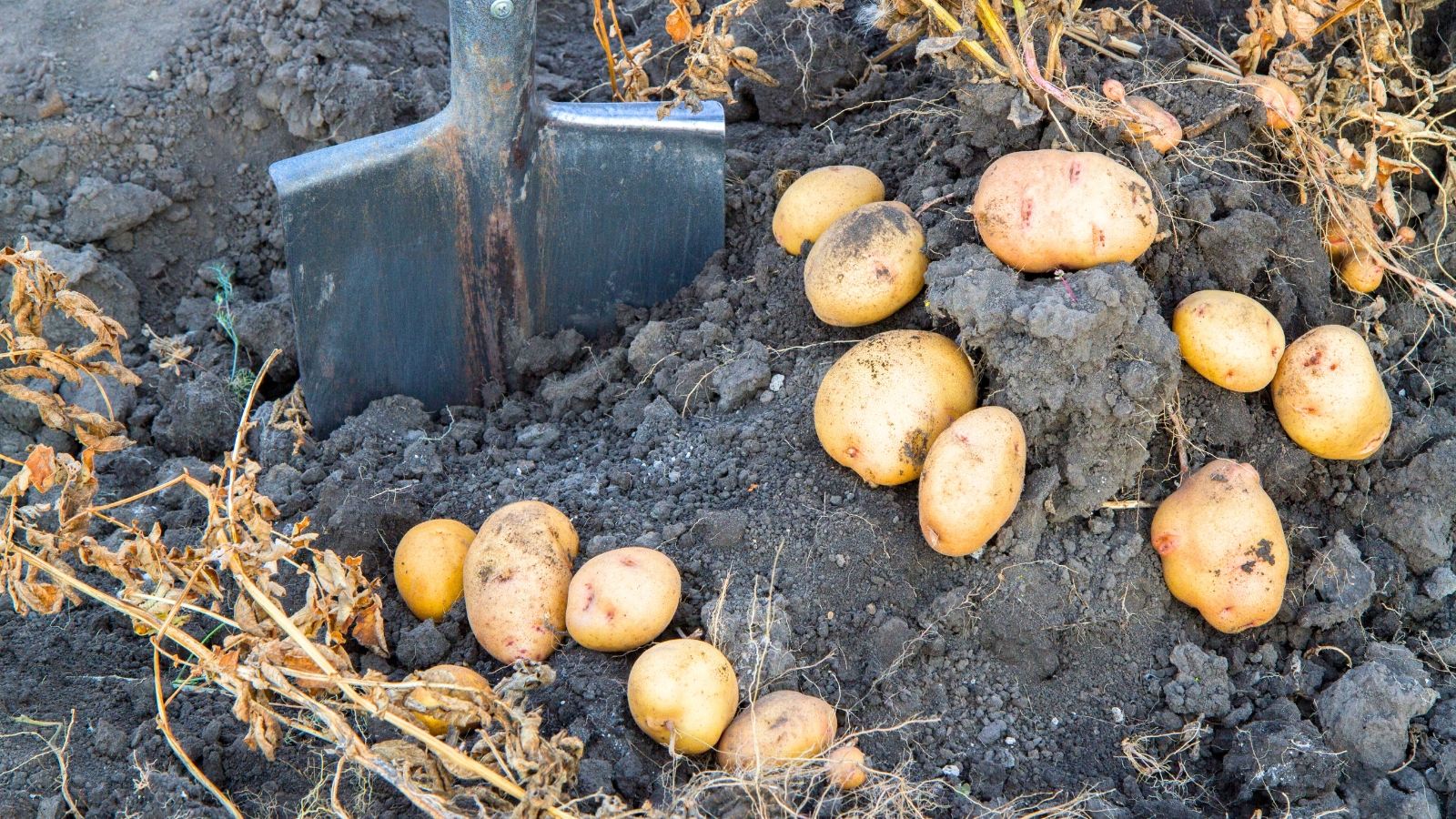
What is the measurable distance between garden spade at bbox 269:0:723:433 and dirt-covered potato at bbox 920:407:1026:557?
1.10 meters

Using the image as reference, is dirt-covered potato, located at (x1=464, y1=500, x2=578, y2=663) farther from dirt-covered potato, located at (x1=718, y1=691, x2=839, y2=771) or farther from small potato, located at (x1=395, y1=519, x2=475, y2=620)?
dirt-covered potato, located at (x1=718, y1=691, x2=839, y2=771)

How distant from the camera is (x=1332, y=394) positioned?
2.07 meters

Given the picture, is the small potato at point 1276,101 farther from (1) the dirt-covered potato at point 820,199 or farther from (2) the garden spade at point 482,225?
(2) the garden spade at point 482,225

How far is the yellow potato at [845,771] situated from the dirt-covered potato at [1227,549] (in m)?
0.74

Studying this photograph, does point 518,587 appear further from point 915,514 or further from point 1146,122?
point 1146,122

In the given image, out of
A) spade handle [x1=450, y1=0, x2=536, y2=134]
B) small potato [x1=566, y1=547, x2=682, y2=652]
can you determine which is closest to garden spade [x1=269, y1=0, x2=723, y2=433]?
spade handle [x1=450, y1=0, x2=536, y2=134]

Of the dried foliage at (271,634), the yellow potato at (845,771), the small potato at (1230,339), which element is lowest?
the yellow potato at (845,771)

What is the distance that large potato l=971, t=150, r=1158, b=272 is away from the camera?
2.00m

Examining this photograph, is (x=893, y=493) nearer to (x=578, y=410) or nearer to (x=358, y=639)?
(x=578, y=410)

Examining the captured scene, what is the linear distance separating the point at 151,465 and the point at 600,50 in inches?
72.3

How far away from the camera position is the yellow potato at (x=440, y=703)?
66.6 inches

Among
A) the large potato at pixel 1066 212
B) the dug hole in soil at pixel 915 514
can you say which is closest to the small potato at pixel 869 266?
the dug hole in soil at pixel 915 514

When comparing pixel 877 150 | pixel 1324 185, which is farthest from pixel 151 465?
pixel 1324 185

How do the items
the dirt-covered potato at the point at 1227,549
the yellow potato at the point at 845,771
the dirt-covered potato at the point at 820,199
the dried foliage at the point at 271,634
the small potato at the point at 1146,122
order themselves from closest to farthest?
the dried foliage at the point at 271,634 < the yellow potato at the point at 845,771 < the dirt-covered potato at the point at 1227,549 < the small potato at the point at 1146,122 < the dirt-covered potato at the point at 820,199
